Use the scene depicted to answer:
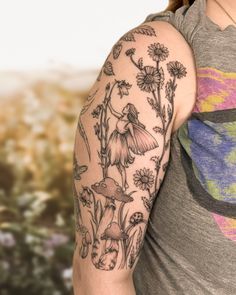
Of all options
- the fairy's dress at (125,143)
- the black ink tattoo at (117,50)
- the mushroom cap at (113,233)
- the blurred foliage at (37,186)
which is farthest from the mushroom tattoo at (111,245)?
the blurred foliage at (37,186)

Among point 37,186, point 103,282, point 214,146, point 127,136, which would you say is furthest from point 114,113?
point 37,186

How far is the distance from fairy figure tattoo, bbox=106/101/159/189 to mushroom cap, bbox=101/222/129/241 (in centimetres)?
7

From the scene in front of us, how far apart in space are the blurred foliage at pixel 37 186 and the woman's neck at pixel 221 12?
1656mm

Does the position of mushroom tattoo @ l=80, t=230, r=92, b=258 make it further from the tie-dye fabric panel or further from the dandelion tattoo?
the tie-dye fabric panel

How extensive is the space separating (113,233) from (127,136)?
159 mm

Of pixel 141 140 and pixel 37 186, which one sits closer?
pixel 141 140

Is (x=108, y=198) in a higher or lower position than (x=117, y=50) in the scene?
lower

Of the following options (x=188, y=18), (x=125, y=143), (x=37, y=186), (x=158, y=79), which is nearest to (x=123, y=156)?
(x=125, y=143)

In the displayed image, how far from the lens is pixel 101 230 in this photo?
0.91 meters

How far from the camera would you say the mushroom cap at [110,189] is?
88 centimetres

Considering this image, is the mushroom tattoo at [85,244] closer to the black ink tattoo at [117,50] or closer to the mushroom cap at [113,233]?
the mushroom cap at [113,233]

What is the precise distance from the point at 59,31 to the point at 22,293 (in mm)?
1181

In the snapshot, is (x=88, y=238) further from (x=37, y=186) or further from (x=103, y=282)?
(x=37, y=186)

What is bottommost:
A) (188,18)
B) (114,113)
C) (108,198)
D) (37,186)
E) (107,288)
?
(37,186)
